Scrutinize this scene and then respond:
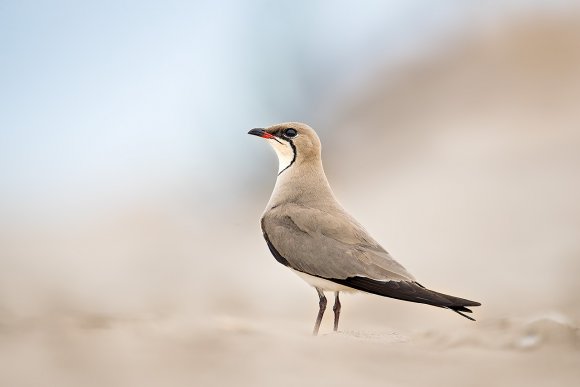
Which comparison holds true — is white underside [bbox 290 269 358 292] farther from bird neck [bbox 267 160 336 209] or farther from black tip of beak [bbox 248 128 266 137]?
black tip of beak [bbox 248 128 266 137]

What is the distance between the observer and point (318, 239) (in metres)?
4.54

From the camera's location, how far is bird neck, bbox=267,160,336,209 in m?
4.88

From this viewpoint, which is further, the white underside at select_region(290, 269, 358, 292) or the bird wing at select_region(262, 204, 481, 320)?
the white underside at select_region(290, 269, 358, 292)

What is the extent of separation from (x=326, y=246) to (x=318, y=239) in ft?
0.25

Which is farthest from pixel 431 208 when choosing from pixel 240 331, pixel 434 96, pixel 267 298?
pixel 240 331

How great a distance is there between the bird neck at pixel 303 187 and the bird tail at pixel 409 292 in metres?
0.69

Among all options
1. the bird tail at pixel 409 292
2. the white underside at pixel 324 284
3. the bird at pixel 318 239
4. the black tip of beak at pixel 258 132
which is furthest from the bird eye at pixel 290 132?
the bird tail at pixel 409 292

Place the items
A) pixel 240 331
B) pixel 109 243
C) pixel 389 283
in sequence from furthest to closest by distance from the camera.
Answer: pixel 109 243, pixel 389 283, pixel 240 331

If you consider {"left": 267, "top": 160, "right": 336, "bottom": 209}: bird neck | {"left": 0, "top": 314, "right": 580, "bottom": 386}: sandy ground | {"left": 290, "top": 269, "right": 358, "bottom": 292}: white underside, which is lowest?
{"left": 0, "top": 314, "right": 580, "bottom": 386}: sandy ground

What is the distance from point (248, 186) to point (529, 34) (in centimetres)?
698

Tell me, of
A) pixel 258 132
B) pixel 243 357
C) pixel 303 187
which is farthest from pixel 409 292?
pixel 258 132

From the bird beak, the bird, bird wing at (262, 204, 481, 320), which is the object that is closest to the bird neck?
the bird

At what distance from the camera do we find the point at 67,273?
816 cm

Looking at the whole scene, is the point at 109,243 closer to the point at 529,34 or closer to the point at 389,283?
the point at 389,283
